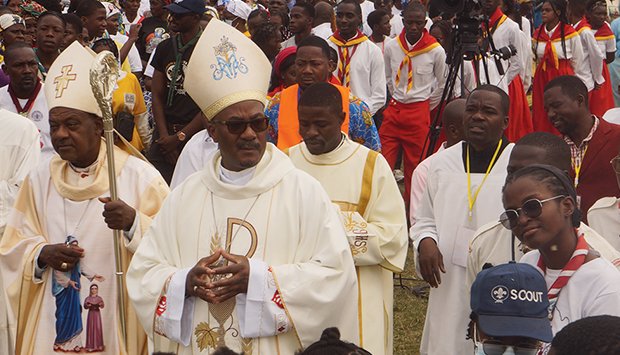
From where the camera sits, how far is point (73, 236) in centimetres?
606

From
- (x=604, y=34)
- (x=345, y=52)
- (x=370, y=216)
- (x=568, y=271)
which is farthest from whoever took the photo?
(x=604, y=34)

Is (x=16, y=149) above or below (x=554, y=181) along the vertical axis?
above

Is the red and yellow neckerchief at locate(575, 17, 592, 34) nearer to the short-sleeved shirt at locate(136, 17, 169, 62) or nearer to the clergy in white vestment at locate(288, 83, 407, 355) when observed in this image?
the short-sleeved shirt at locate(136, 17, 169, 62)

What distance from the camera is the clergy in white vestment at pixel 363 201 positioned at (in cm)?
643

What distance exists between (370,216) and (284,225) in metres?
1.44

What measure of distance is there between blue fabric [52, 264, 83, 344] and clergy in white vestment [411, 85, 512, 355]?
194 cm

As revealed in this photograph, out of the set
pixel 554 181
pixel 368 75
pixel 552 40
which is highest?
pixel 552 40

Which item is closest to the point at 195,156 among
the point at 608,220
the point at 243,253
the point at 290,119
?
the point at 290,119

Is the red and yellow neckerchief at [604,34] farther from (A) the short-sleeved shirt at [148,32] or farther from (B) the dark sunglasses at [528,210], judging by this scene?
(B) the dark sunglasses at [528,210]

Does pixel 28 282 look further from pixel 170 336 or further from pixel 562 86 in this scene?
pixel 562 86

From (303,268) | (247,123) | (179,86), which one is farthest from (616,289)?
(179,86)

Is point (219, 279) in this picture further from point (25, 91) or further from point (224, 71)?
point (25, 91)

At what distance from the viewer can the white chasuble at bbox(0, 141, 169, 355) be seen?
604cm

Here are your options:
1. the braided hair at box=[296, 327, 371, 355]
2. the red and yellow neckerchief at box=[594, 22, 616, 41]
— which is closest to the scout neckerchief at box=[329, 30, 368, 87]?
the red and yellow neckerchief at box=[594, 22, 616, 41]
